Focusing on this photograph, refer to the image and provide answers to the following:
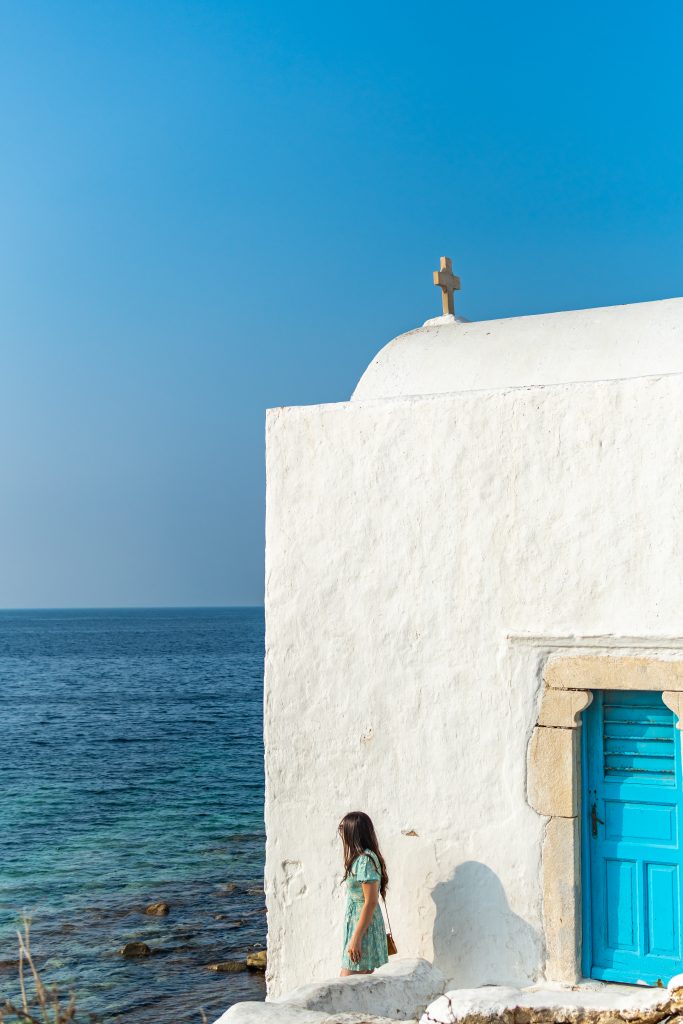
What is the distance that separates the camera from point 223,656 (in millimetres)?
72062

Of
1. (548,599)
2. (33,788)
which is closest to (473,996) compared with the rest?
(548,599)

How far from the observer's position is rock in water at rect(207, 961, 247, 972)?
1241cm

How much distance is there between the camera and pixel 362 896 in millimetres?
5445

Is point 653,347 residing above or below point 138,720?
above

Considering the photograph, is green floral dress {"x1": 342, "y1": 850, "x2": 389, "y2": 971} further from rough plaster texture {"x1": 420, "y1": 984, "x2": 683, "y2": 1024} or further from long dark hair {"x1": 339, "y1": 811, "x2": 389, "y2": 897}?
rough plaster texture {"x1": 420, "y1": 984, "x2": 683, "y2": 1024}

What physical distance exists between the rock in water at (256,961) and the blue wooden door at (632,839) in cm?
804

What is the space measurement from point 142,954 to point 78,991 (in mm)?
1464

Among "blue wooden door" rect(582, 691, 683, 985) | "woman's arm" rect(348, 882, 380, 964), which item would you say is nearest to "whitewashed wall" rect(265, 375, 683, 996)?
"blue wooden door" rect(582, 691, 683, 985)

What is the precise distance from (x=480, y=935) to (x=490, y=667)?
140cm

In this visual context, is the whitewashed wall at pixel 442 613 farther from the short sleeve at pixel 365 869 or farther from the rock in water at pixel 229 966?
the rock in water at pixel 229 966

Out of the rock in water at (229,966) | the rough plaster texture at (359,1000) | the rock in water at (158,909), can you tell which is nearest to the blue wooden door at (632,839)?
the rough plaster texture at (359,1000)

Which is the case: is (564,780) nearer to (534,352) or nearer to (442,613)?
(442,613)

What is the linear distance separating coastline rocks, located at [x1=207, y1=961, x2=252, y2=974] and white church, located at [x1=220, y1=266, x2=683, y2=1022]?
6.86 meters

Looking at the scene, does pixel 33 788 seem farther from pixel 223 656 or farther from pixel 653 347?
pixel 223 656
